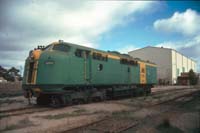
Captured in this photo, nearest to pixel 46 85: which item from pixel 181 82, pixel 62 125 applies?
pixel 62 125

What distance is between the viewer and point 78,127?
849 centimetres

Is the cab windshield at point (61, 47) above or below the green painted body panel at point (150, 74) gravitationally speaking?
above

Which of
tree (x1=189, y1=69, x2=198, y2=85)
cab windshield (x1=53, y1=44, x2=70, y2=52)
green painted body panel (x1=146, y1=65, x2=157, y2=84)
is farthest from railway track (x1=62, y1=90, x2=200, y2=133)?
tree (x1=189, y1=69, x2=198, y2=85)

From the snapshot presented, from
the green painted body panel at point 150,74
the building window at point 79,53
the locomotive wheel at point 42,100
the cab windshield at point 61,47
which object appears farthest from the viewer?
the green painted body panel at point 150,74

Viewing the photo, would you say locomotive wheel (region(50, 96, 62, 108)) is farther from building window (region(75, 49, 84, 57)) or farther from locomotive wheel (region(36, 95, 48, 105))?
building window (region(75, 49, 84, 57))

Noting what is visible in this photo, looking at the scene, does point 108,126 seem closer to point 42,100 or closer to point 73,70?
point 73,70

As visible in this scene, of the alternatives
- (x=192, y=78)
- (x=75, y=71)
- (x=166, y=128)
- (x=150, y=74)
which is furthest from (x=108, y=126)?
(x=192, y=78)

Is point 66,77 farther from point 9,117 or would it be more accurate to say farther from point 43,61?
point 9,117

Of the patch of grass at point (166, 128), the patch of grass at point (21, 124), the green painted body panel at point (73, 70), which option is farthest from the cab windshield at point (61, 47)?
the patch of grass at point (166, 128)

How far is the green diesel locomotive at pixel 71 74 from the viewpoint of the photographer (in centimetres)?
1313

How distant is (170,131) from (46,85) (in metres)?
7.12

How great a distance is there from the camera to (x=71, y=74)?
559 inches

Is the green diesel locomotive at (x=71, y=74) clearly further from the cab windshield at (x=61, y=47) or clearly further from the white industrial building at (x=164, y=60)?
the white industrial building at (x=164, y=60)

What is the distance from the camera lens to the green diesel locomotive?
13133 millimetres
